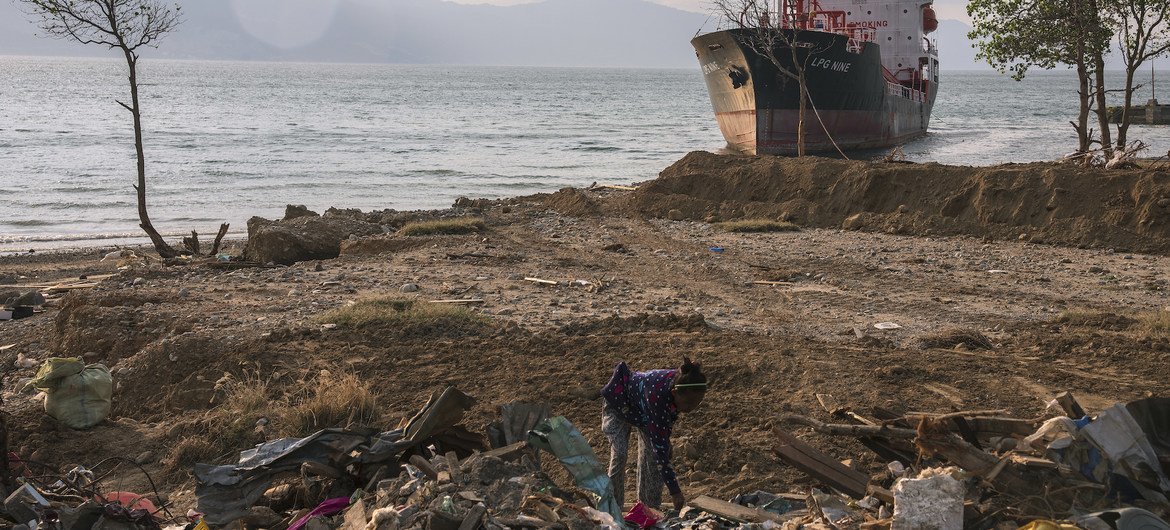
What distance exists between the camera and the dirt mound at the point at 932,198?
14.9 metres

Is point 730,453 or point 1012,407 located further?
point 1012,407

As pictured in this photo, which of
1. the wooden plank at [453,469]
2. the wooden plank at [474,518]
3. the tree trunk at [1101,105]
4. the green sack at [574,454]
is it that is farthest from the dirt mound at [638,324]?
the tree trunk at [1101,105]

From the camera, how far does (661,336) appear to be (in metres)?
9.46

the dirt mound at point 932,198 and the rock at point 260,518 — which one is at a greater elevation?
the dirt mound at point 932,198

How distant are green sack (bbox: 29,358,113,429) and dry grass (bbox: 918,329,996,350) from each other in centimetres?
763

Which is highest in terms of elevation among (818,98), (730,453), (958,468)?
(818,98)

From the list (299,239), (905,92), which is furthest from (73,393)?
(905,92)

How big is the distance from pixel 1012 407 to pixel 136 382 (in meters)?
7.64

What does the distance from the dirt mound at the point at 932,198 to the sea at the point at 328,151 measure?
1115cm

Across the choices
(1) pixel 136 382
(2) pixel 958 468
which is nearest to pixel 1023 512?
(2) pixel 958 468

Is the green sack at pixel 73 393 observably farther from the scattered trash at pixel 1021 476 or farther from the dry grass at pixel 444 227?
the dry grass at pixel 444 227

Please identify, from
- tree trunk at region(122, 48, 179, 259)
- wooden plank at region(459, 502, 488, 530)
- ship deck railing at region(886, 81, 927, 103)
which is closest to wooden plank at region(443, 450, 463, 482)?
wooden plank at region(459, 502, 488, 530)

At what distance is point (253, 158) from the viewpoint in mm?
41594

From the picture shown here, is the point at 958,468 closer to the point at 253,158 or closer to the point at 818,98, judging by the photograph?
the point at 818,98
